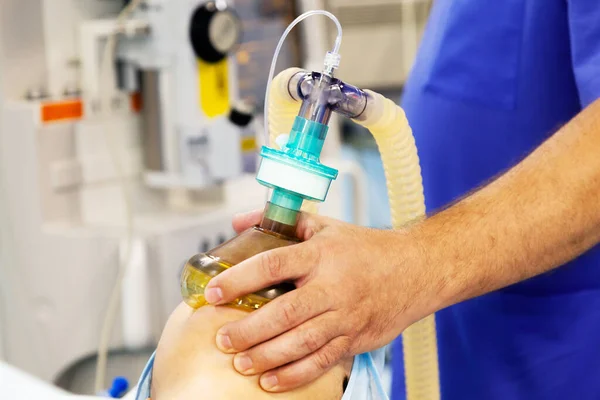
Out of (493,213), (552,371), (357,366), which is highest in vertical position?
(493,213)

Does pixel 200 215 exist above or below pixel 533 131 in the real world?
below

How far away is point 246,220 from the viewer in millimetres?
842

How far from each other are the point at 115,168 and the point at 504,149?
3.52 feet

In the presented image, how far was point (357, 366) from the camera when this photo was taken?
0.80 meters

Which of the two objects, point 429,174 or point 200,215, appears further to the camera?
point 200,215

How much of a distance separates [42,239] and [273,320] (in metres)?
1.28

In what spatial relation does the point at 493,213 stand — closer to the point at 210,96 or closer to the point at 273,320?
the point at 273,320

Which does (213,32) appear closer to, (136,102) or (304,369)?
(136,102)

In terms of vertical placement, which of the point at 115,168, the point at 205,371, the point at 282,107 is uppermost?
the point at 282,107

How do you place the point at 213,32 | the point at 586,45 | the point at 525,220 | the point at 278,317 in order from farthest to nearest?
1. the point at 213,32
2. the point at 586,45
3. the point at 525,220
4. the point at 278,317

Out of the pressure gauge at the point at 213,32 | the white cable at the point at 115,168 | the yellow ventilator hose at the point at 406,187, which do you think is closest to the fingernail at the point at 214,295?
the yellow ventilator hose at the point at 406,187

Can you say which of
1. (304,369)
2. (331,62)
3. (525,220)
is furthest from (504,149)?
(304,369)

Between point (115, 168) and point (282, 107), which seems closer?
point (282, 107)

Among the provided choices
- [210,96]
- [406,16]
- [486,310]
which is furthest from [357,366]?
[406,16]
